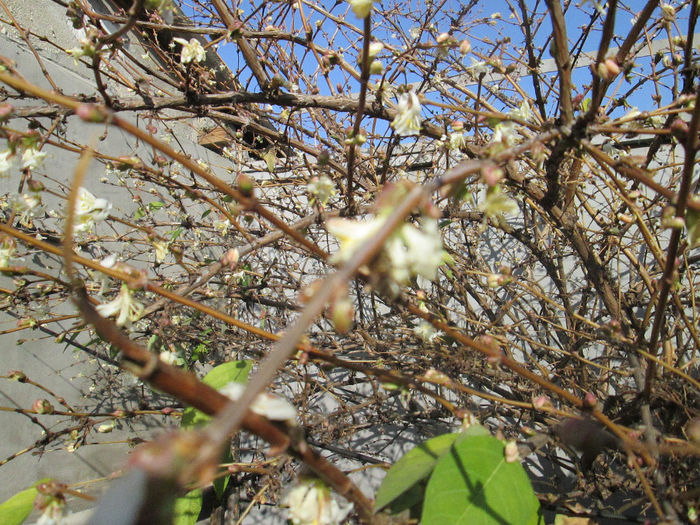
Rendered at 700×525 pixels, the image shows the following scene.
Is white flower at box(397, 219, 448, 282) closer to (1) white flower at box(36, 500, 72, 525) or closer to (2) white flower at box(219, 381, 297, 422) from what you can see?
(2) white flower at box(219, 381, 297, 422)

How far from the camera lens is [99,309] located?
0.69 meters

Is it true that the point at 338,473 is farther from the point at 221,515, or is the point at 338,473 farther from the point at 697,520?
the point at 221,515

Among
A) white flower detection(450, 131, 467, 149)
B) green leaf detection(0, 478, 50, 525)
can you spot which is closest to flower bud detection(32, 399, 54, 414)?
green leaf detection(0, 478, 50, 525)

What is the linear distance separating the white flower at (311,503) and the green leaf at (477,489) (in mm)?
161

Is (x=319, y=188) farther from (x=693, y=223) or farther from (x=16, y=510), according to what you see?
(x=16, y=510)

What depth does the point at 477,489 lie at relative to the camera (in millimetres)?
614

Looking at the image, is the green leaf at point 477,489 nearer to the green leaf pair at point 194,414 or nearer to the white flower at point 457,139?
the green leaf pair at point 194,414

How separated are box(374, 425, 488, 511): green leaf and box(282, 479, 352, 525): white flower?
0.36 feet

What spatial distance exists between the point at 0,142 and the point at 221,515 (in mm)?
2288

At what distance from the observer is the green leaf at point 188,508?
0.93 metres

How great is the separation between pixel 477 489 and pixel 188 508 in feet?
2.29

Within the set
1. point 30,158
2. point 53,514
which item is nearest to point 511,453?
point 53,514

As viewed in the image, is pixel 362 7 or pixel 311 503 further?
pixel 362 7

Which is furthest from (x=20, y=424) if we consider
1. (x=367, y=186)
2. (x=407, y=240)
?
(x=407, y=240)
